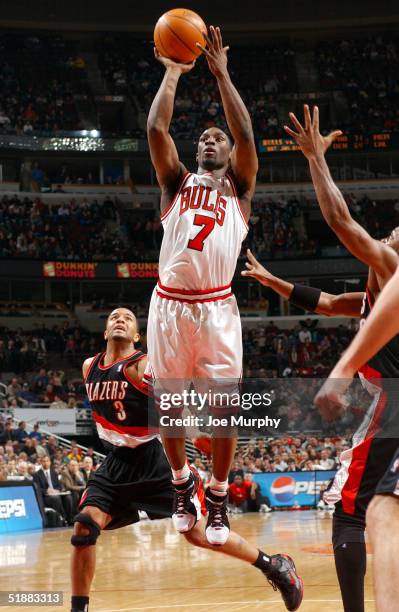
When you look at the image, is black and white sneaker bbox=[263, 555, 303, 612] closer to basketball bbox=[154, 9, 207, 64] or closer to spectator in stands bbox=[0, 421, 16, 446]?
basketball bbox=[154, 9, 207, 64]

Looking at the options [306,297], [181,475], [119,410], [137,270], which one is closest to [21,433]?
[137,270]

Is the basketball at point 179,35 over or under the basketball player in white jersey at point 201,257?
over

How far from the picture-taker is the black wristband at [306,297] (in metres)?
6.24

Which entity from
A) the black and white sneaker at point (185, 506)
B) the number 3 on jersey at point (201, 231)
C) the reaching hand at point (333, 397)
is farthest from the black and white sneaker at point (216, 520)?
the reaching hand at point (333, 397)

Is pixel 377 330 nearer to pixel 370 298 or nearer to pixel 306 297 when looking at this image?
pixel 370 298

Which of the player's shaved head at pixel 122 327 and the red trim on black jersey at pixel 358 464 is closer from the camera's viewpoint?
the red trim on black jersey at pixel 358 464

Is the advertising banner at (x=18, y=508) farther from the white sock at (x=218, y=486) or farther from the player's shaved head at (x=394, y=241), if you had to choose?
the player's shaved head at (x=394, y=241)

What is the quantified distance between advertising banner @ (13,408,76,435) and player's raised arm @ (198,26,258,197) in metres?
19.3

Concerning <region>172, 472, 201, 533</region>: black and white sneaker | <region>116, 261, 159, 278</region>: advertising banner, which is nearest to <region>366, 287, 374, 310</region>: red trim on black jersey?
<region>172, 472, 201, 533</region>: black and white sneaker

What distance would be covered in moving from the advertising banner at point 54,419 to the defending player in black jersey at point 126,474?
17646 millimetres

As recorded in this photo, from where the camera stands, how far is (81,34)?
39.8 meters

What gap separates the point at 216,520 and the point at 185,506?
0.31m

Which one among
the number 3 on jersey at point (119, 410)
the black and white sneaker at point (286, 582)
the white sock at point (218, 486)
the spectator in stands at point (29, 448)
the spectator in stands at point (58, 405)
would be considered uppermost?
the number 3 on jersey at point (119, 410)

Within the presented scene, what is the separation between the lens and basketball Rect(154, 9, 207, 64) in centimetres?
598
